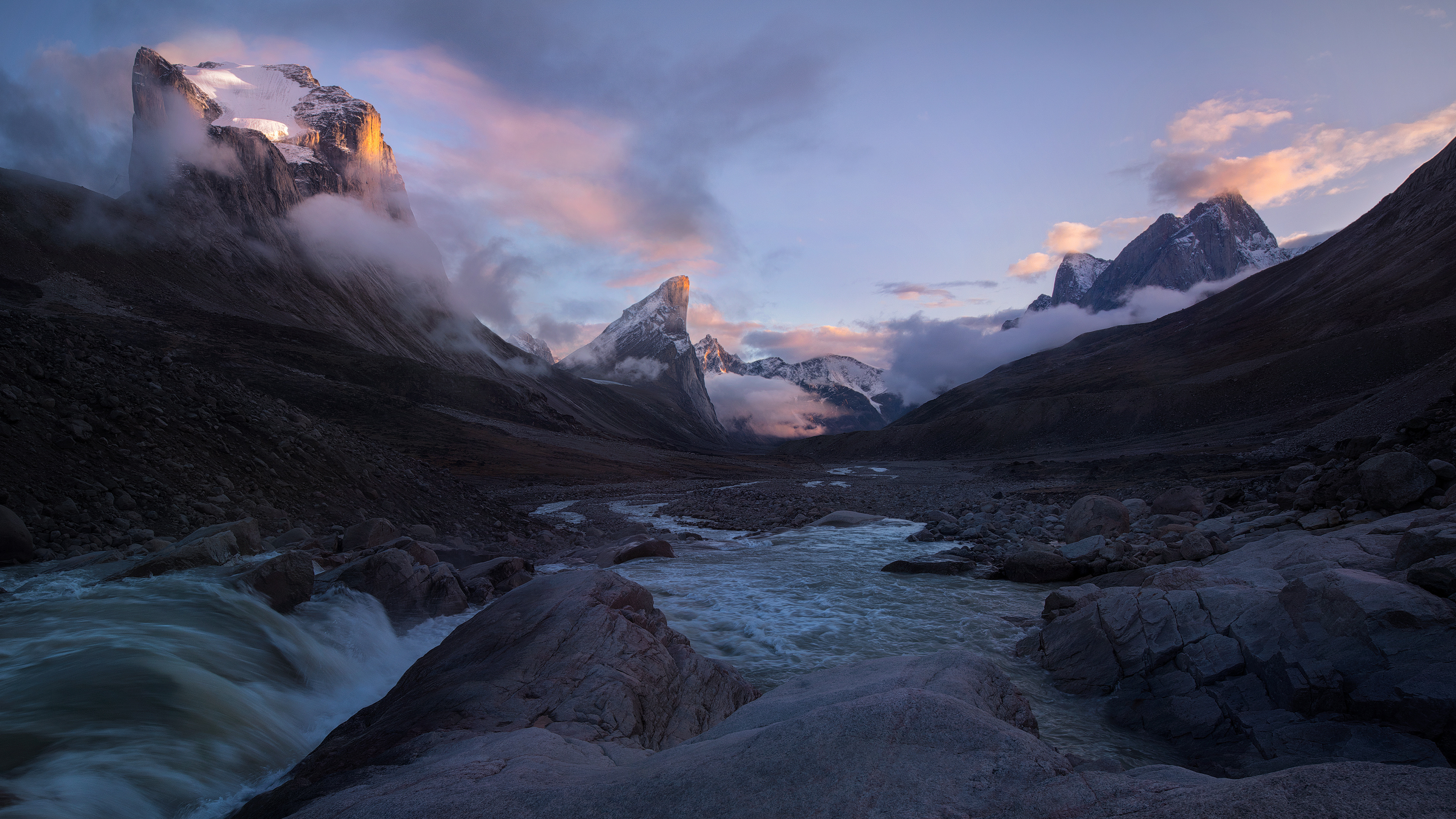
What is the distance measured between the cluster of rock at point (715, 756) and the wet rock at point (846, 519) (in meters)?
22.2

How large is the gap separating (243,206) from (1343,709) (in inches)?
7407

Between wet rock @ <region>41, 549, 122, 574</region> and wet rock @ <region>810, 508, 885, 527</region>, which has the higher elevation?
wet rock @ <region>41, 549, 122, 574</region>

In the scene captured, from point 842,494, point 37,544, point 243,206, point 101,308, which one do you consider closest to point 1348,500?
point 37,544

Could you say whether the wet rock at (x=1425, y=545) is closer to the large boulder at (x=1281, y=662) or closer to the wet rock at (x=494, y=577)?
the large boulder at (x=1281, y=662)

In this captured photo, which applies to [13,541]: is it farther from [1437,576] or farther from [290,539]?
[1437,576]

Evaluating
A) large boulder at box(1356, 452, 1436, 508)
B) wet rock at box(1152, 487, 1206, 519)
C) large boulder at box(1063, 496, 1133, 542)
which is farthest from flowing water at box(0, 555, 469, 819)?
wet rock at box(1152, 487, 1206, 519)

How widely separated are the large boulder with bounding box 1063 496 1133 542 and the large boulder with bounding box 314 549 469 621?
60.8ft

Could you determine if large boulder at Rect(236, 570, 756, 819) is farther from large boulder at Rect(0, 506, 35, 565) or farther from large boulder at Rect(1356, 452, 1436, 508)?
large boulder at Rect(1356, 452, 1436, 508)

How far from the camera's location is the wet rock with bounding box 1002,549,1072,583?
52.5 feet

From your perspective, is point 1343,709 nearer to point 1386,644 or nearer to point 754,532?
point 1386,644

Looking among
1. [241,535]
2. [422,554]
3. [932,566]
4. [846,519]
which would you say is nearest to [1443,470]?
[932,566]

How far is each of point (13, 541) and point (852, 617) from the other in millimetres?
15764

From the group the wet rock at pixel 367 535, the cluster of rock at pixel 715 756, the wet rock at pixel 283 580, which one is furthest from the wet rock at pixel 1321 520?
the wet rock at pixel 367 535

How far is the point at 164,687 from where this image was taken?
273 inches
